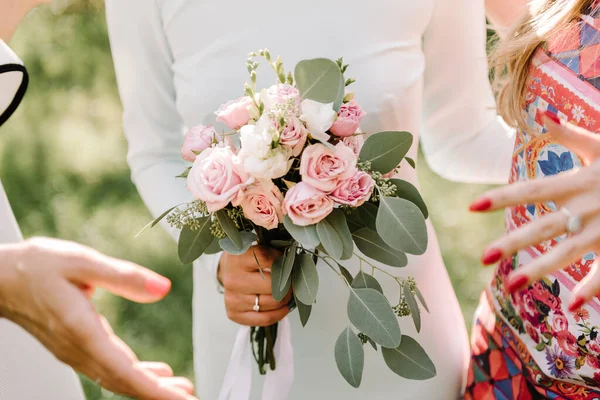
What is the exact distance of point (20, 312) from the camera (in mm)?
904

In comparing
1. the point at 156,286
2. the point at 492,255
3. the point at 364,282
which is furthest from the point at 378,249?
the point at 156,286

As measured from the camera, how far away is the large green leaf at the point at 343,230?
4.05 feet

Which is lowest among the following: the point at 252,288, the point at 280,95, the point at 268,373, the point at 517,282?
the point at 268,373

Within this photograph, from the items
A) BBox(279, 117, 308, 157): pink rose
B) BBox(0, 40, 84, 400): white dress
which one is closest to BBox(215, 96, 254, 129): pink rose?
BBox(279, 117, 308, 157): pink rose

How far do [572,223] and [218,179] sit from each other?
613 mm

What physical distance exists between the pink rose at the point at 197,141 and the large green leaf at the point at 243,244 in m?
0.19

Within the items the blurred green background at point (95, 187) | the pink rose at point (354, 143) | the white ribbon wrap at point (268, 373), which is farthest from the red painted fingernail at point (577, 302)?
the blurred green background at point (95, 187)

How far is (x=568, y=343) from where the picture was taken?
1.41 metres

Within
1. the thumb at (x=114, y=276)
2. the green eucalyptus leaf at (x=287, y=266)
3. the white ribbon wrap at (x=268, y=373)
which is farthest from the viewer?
the white ribbon wrap at (x=268, y=373)

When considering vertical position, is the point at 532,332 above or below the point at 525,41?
below

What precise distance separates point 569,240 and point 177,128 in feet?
3.73

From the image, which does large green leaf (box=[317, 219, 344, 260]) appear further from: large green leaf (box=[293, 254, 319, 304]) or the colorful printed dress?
the colorful printed dress

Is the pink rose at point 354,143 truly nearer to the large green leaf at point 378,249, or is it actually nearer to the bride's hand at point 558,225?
the large green leaf at point 378,249

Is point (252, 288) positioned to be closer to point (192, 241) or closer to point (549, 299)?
point (192, 241)
